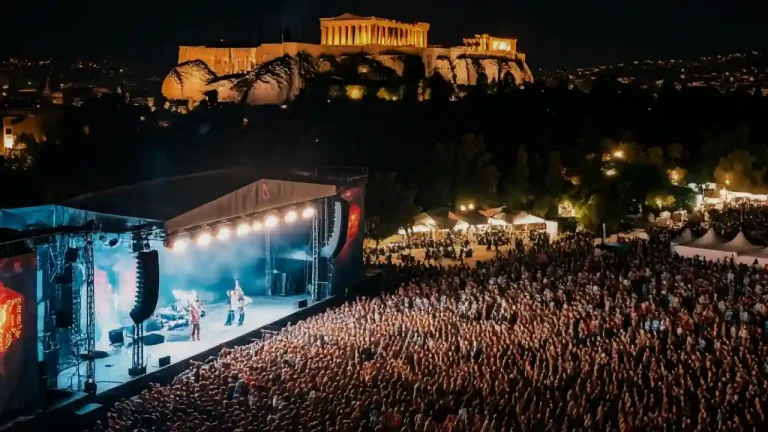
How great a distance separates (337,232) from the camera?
736 inches

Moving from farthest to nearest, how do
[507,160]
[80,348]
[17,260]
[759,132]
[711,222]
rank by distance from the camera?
[759,132], [507,160], [711,222], [80,348], [17,260]

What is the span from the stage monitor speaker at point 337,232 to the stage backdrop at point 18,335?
8098mm

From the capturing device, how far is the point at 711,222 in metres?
30.5

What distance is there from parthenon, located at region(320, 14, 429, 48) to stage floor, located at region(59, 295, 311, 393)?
57707mm

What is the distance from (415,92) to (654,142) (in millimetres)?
17186

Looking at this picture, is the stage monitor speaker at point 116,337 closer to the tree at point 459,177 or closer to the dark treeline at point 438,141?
the dark treeline at point 438,141

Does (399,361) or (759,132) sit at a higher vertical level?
(759,132)

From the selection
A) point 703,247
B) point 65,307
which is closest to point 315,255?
point 65,307

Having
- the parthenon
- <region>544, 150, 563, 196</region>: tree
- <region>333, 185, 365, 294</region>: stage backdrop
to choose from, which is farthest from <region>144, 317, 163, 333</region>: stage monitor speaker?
the parthenon

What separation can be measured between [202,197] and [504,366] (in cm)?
624

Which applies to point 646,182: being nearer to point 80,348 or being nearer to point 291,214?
point 291,214

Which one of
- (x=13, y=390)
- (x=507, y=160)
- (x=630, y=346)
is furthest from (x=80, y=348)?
(x=507, y=160)

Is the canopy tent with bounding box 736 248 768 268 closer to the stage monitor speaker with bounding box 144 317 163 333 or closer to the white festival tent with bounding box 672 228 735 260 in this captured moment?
the white festival tent with bounding box 672 228 735 260

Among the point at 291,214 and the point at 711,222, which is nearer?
the point at 291,214
